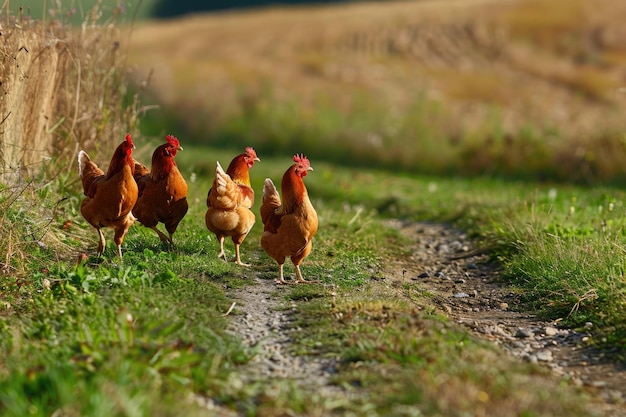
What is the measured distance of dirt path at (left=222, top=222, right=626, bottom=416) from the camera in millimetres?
5164

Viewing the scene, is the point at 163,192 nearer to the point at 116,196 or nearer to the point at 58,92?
the point at 116,196

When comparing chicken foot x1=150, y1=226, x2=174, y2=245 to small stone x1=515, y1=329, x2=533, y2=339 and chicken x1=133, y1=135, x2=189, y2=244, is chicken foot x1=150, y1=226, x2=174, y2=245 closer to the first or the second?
chicken x1=133, y1=135, x2=189, y2=244

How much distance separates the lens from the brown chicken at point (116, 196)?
6.80m

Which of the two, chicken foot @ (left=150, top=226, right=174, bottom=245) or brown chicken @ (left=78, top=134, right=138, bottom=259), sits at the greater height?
brown chicken @ (left=78, top=134, right=138, bottom=259)

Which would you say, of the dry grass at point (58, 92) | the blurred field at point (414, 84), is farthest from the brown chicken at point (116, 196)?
the blurred field at point (414, 84)

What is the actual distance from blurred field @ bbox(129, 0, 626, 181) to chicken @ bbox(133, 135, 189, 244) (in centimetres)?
221

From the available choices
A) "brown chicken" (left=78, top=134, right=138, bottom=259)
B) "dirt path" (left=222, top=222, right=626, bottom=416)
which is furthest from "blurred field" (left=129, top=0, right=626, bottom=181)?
"dirt path" (left=222, top=222, right=626, bottom=416)

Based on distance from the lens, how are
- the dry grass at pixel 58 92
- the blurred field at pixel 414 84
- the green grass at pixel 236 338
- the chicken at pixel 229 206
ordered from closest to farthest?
1. the green grass at pixel 236 338
2. the chicken at pixel 229 206
3. the dry grass at pixel 58 92
4. the blurred field at pixel 414 84

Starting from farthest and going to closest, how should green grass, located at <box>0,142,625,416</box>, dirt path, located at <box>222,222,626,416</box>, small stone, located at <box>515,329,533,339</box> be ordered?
small stone, located at <box>515,329,533,339</box>, dirt path, located at <box>222,222,626,416</box>, green grass, located at <box>0,142,625,416</box>

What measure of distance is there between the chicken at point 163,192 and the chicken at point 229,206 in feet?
1.08

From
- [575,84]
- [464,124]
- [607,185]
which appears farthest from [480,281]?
[575,84]

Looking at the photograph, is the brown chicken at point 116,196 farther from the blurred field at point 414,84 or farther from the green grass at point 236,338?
the blurred field at point 414,84

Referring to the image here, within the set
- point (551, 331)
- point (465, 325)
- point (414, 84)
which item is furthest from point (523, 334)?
point (414, 84)

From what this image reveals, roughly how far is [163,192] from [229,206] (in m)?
0.65
